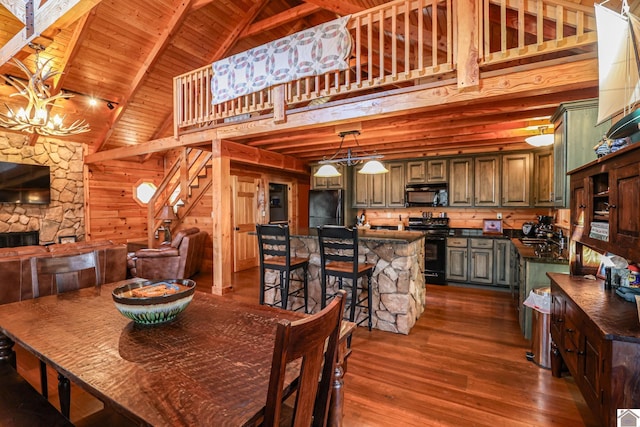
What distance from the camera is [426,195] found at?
5.55 meters

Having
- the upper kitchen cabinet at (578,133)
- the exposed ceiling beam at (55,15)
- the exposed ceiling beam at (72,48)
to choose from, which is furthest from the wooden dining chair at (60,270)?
the upper kitchen cabinet at (578,133)

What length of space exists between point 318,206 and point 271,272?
2536mm

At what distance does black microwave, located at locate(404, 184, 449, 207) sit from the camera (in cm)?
539

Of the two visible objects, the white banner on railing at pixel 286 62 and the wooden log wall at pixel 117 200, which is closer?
the white banner on railing at pixel 286 62

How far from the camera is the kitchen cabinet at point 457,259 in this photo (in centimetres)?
492

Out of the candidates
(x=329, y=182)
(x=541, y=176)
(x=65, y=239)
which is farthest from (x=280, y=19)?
(x=65, y=239)

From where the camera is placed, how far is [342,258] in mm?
2986

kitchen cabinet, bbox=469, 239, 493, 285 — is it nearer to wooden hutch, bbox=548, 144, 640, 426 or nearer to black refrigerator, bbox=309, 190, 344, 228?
black refrigerator, bbox=309, 190, 344, 228

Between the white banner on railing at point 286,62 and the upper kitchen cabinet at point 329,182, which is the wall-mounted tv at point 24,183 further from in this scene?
the upper kitchen cabinet at point 329,182

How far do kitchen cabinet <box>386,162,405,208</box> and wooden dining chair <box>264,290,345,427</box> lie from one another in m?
4.91

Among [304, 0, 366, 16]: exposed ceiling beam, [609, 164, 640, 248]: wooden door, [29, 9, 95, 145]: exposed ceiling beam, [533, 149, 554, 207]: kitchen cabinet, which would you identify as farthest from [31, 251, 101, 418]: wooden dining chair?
[533, 149, 554, 207]: kitchen cabinet

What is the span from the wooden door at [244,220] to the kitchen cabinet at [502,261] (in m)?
4.37

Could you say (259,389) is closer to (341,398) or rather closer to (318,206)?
(341,398)

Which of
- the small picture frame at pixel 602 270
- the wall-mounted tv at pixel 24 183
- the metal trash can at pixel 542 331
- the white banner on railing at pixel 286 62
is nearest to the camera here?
the small picture frame at pixel 602 270
